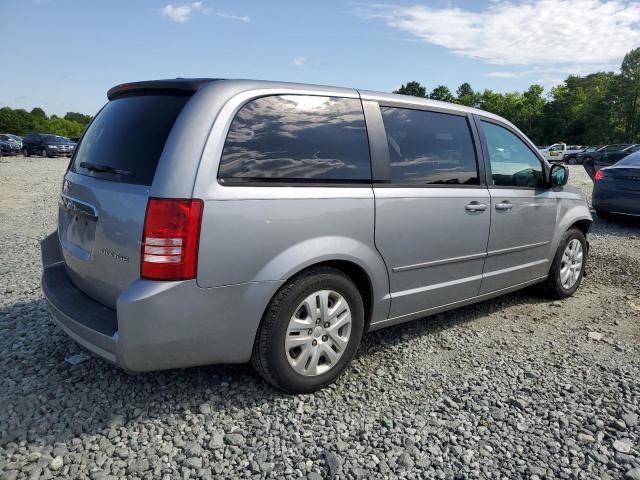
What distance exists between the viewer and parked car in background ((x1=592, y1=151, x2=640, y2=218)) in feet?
28.5

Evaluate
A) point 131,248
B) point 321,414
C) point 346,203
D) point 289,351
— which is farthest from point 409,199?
point 131,248

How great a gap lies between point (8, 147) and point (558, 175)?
3601cm

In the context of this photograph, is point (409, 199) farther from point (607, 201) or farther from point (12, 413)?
point (607, 201)

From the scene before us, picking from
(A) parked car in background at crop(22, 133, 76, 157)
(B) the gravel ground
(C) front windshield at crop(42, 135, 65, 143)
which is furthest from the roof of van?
(C) front windshield at crop(42, 135, 65, 143)

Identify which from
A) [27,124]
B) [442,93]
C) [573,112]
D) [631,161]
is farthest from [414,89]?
[631,161]

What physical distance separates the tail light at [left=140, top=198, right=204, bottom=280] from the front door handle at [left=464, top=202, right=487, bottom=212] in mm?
2068

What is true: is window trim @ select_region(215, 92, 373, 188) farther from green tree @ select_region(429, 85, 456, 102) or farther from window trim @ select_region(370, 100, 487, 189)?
green tree @ select_region(429, 85, 456, 102)

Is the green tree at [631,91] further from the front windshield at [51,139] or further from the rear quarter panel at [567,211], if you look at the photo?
the rear quarter panel at [567,211]

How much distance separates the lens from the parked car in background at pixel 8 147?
105ft

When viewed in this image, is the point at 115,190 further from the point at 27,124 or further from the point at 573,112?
the point at 27,124

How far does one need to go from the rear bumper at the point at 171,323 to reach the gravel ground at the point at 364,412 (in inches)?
15.1

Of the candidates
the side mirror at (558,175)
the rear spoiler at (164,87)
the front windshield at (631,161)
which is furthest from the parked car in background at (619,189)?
the rear spoiler at (164,87)

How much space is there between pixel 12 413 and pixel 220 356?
1.18 meters

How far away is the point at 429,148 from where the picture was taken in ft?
11.6
